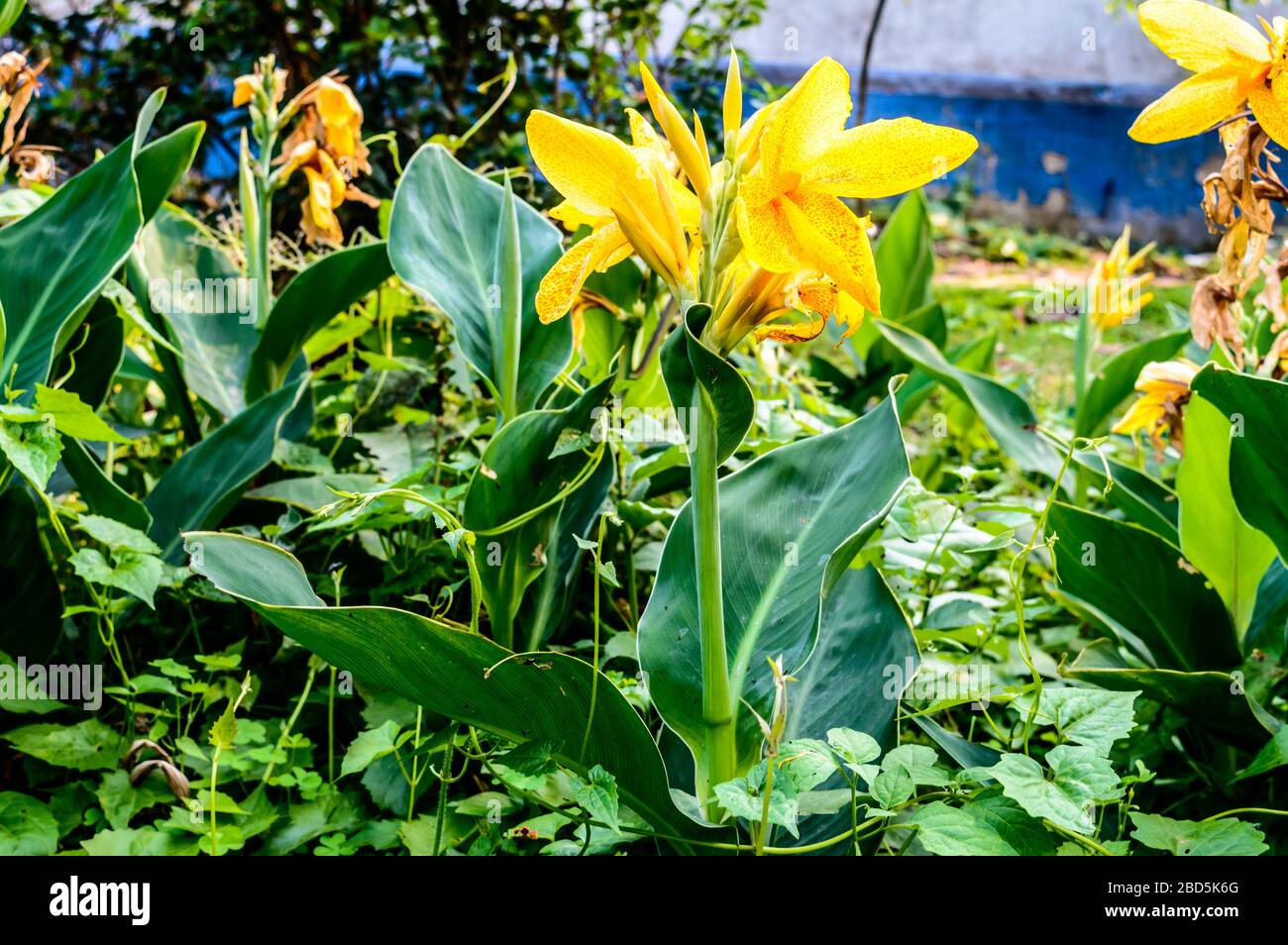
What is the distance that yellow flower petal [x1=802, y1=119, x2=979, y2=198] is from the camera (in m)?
0.72

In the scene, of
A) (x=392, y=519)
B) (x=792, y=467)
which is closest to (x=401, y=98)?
(x=392, y=519)

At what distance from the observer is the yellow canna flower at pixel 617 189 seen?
0.75 meters

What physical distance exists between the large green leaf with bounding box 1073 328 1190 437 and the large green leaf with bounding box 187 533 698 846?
1.33m

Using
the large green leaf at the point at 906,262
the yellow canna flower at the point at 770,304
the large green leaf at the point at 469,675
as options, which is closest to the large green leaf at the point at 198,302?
the large green leaf at the point at 469,675

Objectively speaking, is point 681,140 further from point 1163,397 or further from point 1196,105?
point 1163,397

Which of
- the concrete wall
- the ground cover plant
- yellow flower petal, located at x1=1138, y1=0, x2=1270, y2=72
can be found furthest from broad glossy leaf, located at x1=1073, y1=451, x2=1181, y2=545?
the concrete wall

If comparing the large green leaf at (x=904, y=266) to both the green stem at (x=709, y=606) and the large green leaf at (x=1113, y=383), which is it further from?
the green stem at (x=709, y=606)

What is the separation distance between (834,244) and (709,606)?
0.94ft

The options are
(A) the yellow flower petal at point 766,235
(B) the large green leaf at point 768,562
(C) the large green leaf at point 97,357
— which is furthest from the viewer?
(C) the large green leaf at point 97,357

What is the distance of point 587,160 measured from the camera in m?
0.75

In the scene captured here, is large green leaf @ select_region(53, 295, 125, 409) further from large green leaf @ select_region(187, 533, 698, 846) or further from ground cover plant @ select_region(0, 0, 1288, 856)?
large green leaf @ select_region(187, 533, 698, 846)

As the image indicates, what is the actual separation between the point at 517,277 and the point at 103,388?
1.92 feet
